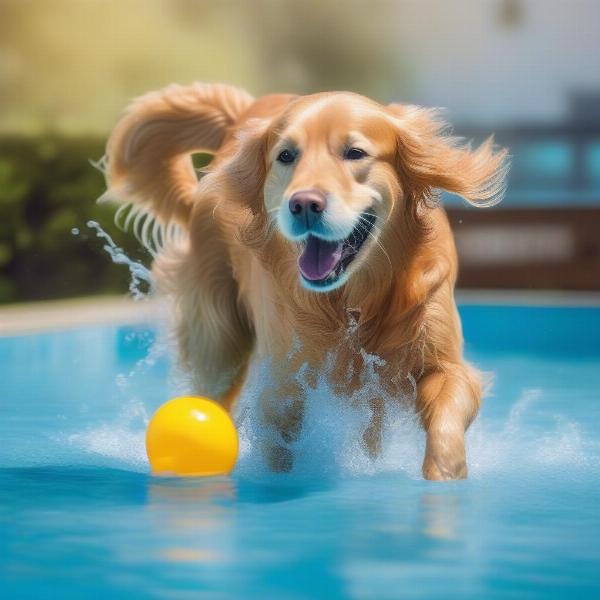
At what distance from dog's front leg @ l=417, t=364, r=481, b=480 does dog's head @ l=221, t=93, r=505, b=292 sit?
40 cm

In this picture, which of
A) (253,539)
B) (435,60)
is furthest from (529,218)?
(253,539)

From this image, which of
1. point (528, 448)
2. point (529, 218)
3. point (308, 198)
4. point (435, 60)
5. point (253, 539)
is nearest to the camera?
point (253, 539)

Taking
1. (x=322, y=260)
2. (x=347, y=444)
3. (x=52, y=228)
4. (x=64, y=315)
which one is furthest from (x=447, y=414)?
(x=52, y=228)

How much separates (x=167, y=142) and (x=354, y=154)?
149 cm

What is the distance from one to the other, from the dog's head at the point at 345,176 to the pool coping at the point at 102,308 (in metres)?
3.72

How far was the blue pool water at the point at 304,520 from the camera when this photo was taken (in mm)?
2600

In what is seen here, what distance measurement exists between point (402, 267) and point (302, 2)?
1230 cm

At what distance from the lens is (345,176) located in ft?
11.6

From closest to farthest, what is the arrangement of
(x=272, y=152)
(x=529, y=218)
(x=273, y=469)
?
(x=272, y=152), (x=273, y=469), (x=529, y=218)

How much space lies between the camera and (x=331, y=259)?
3562 mm

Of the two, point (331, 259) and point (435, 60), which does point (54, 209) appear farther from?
point (331, 259)

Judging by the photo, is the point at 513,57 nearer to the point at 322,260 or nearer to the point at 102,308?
the point at 102,308

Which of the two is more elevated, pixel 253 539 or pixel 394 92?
pixel 394 92

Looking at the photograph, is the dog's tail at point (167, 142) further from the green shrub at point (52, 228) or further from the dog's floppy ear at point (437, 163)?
the green shrub at point (52, 228)
